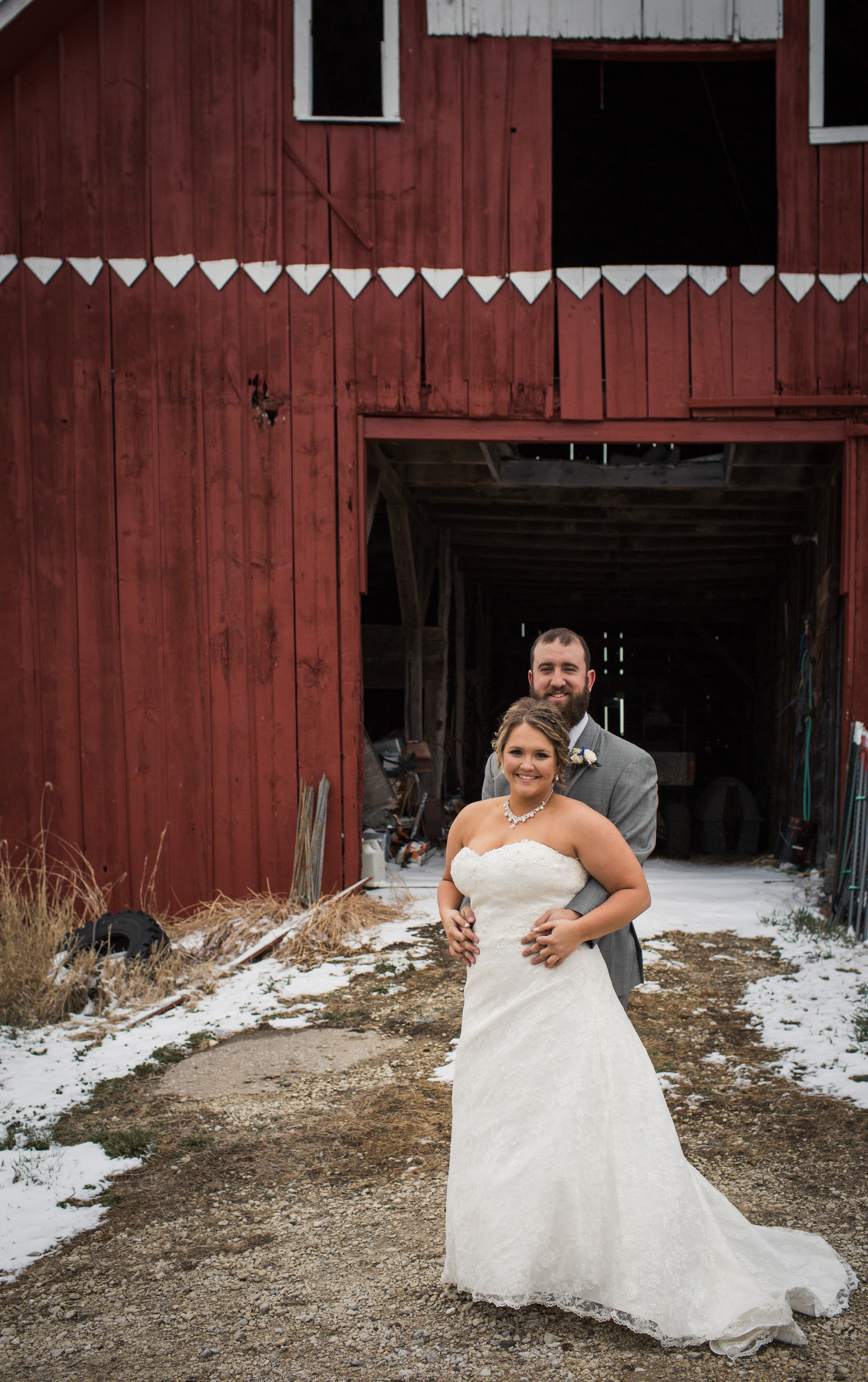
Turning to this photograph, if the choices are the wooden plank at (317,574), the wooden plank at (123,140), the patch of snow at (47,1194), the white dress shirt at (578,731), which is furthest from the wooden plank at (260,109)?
the patch of snow at (47,1194)

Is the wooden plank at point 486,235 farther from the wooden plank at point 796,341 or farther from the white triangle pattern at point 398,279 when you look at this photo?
the wooden plank at point 796,341

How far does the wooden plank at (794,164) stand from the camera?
7.11 metres

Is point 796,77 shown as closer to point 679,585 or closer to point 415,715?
point 415,715

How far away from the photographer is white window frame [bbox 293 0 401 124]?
281 inches

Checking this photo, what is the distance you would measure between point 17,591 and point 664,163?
25.5ft

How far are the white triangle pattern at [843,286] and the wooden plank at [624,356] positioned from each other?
131 cm

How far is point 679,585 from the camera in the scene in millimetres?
14023

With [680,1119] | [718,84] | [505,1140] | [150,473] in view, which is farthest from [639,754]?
[718,84]

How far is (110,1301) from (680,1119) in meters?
2.07

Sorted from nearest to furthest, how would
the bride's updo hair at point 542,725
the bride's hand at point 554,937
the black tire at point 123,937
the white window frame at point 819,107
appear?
1. the bride's hand at point 554,937
2. the bride's updo hair at point 542,725
3. the black tire at point 123,937
4. the white window frame at point 819,107

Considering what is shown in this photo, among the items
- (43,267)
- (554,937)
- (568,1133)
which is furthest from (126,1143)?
(43,267)

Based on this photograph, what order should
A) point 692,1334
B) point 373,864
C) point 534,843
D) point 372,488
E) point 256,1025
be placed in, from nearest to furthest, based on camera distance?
point 692,1334 < point 534,843 < point 256,1025 < point 373,864 < point 372,488

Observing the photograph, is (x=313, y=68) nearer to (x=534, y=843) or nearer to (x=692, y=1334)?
(x=534, y=843)

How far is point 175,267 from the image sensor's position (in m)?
7.23
